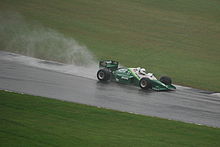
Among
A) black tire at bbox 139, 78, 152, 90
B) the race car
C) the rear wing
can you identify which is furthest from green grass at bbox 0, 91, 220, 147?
the rear wing

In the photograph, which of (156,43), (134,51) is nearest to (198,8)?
(156,43)

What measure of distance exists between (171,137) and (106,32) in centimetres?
2491

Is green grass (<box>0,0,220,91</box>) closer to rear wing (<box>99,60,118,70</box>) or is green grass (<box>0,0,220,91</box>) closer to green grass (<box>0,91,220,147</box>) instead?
rear wing (<box>99,60,118,70</box>)

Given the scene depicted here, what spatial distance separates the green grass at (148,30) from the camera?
34625 mm

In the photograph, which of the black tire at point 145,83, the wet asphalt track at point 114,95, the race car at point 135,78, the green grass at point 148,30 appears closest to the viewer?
the wet asphalt track at point 114,95

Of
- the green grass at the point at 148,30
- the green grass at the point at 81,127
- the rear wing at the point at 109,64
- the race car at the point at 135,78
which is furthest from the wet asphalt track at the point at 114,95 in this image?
the green grass at the point at 148,30

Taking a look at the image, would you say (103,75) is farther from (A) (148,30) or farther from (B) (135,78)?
(A) (148,30)

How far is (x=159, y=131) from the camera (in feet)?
60.2

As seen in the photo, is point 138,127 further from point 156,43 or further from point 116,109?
point 156,43

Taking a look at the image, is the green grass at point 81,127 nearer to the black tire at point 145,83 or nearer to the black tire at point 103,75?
the black tire at point 145,83

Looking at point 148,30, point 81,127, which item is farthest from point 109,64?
point 148,30

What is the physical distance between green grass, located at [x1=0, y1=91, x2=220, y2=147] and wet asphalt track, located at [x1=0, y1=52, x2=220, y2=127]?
172 cm

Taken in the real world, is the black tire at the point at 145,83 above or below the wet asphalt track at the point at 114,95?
above

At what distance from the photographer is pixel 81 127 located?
1756 cm
